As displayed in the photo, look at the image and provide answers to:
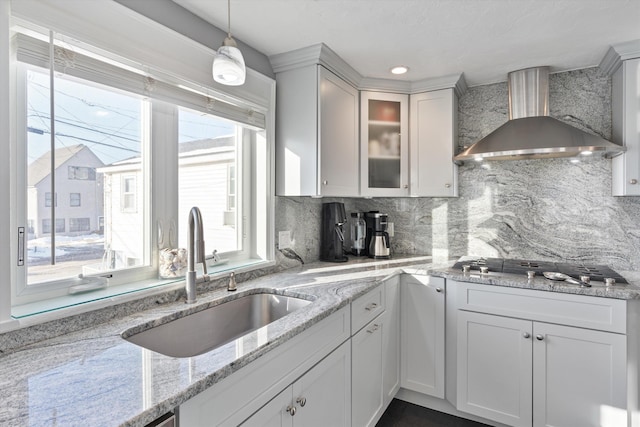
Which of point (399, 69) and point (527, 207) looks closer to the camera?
point (399, 69)

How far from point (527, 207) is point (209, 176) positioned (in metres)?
2.21

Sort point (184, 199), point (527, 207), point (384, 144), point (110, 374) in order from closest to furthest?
point (110, 374)
point (184, 199)
point (527, 207)
point (384, 144)

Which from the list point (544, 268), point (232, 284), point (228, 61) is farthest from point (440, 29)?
point (232, 284)

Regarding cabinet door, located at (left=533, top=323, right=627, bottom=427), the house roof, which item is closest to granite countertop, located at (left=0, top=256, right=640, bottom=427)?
the house roof

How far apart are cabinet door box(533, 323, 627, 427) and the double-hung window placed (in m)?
1.80

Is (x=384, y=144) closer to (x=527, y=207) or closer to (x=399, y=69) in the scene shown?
(x=399, y=69)

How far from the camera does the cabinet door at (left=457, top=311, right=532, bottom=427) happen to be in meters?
1.95

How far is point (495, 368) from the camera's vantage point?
203cm

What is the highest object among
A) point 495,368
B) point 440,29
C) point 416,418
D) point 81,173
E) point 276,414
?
point 440,29

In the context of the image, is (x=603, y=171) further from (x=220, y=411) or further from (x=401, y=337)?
(x=220, y=411)

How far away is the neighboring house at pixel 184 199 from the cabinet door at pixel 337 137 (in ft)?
1.81

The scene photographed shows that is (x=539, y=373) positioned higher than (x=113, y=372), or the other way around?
(x=113, y=372)

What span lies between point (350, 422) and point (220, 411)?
97 cm

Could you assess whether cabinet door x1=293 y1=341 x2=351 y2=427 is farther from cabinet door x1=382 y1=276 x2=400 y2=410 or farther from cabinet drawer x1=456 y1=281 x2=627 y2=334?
cabinet drawer x1=456 y1=281 x2=627 y2=334
